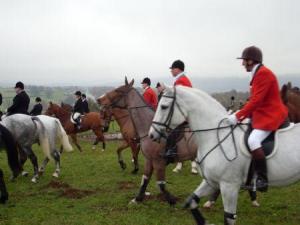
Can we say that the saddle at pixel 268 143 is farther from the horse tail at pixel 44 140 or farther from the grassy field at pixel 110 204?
the horse tail at pixel 44 140

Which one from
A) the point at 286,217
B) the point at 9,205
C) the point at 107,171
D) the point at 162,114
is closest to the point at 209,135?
the point at 162,114

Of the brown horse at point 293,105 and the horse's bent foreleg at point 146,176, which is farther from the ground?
the brown horse at point 293,105

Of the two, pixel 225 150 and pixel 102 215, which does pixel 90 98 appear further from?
pixel 225 150

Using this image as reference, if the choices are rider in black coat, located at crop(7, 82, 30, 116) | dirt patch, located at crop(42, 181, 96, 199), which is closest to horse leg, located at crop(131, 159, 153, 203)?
dirt patch, located at crop(42, 181, 96, 199)

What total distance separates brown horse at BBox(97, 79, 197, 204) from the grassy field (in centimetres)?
57

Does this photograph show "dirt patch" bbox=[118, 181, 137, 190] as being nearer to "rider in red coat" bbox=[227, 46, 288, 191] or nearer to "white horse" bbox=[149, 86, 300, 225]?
"white horse" bbox=[149, 86, 300, 225]

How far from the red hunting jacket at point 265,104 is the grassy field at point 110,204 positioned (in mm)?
2383

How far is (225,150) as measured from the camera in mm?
5145

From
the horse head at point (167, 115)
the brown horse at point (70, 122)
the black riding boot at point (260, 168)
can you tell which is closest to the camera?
the black riding boot at point (260, 168)

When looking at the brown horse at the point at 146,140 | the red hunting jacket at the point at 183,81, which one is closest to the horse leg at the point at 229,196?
the brown horse at the point at 146,140

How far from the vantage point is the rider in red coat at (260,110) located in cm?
503

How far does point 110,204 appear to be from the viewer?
799cm

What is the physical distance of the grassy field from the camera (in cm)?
688

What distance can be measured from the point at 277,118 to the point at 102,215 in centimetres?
393
